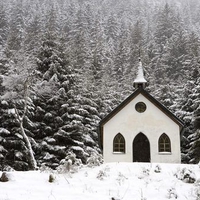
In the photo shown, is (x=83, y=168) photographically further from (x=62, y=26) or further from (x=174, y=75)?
(x=62, y=26)

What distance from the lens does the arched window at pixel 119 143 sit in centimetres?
2225

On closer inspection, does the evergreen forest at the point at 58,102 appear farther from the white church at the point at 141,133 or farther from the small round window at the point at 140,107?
the small round window at the point at 140,107

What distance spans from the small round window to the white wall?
22 centimetres

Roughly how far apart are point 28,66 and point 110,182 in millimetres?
16303

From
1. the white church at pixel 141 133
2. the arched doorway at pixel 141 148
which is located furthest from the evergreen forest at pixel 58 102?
the arched doorway at pixel 141 148

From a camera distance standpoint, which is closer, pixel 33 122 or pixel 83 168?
pixel 83 168

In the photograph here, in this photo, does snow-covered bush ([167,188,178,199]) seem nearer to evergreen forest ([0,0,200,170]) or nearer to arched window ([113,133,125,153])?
evergreen forest ([0,0,200,170])

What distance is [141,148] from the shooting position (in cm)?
2220

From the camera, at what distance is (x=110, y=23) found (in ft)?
279

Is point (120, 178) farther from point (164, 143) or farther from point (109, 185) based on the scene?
point (164, 143)

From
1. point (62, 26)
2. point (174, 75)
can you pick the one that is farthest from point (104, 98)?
point (62, 26)

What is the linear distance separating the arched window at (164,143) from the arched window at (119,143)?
8.40ft

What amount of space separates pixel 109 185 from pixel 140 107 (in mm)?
11773

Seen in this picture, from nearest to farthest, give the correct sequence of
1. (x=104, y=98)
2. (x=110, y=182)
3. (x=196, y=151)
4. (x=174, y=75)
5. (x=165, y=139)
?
1. (x=110, y=182)
2. (x=165, y=139)
3. (x=196, y=151)
4. (x=104, y=98)
5. (x=174, y=75)
